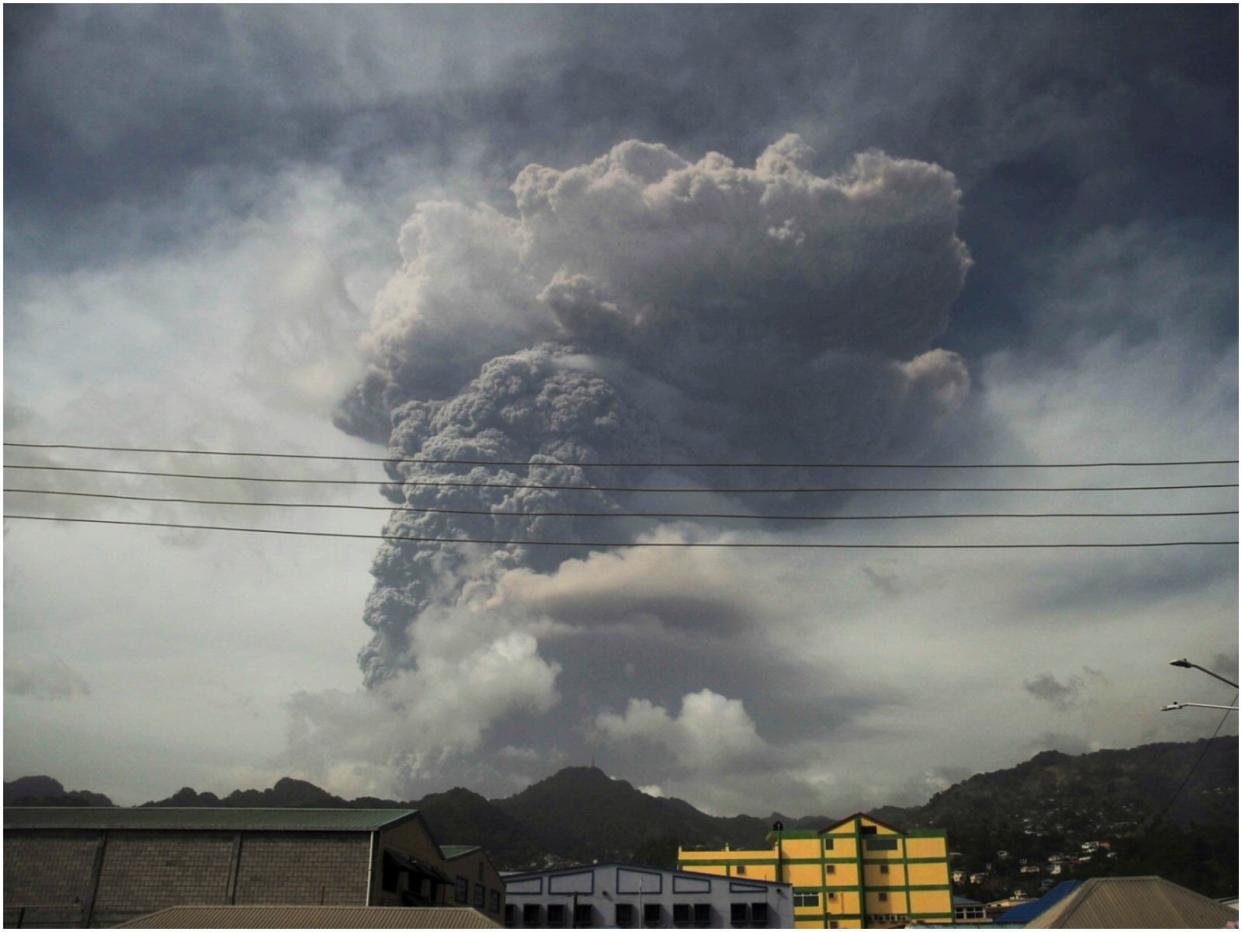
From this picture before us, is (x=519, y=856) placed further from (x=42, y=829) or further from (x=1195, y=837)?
(x=42, y=829)

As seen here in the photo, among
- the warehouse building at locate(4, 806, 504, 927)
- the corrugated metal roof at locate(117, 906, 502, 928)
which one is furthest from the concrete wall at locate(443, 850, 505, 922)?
the corrugated metal roof at locate(117, 906, 502, 928)

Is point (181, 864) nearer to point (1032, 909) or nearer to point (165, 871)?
point (165, 871)

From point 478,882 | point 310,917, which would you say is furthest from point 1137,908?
point 478,882

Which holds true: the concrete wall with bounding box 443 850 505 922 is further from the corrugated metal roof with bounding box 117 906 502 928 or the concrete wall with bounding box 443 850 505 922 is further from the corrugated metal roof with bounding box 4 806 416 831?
the corrugated metal roof with bounding box 117 906 502 928

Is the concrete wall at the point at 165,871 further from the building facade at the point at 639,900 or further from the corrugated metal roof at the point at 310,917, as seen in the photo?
the building facade at the point at 639,900

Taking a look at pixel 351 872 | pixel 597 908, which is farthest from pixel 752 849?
pixel 351 872

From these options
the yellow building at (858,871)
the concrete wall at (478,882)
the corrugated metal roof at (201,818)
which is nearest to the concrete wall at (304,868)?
the corrugated metal roof at (201,818)
